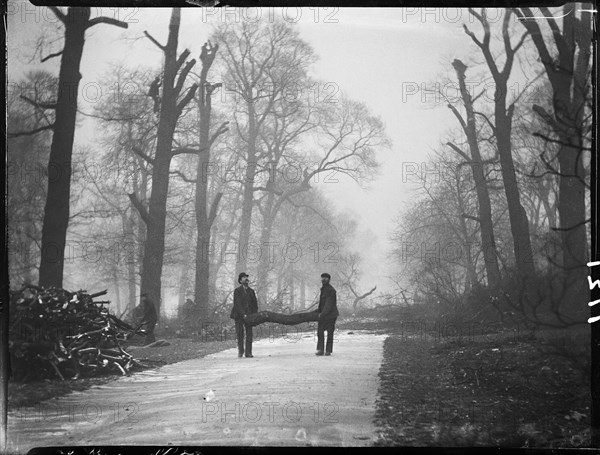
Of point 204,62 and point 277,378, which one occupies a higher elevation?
point 204,62

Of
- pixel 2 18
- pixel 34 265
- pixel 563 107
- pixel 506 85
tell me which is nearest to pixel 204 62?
pixel 2 18

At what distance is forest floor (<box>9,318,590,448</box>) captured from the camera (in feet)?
16.1

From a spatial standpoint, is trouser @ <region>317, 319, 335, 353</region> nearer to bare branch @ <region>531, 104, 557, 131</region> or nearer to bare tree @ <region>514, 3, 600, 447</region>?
bare tree @ <region>514, 3, 600, 447</region>

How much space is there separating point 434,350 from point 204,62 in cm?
307

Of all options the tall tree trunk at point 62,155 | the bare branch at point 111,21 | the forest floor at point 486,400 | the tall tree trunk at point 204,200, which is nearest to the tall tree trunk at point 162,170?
the tall tree trunk at point 204,200

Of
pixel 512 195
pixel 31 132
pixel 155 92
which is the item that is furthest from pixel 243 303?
pixel 512 195

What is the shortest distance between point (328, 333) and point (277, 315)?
0.46 m

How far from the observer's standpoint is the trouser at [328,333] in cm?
524

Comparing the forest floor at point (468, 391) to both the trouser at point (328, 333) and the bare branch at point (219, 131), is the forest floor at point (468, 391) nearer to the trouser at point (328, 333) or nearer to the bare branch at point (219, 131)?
the trouser at point (328, 333)

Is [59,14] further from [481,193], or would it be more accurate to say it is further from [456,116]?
[481,193]

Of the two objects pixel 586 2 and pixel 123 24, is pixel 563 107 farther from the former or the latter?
pixel 123 24

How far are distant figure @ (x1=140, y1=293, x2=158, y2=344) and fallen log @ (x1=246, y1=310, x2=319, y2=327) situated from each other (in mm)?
820

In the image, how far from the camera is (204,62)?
526 cm

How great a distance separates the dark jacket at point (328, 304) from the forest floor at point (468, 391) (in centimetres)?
13
